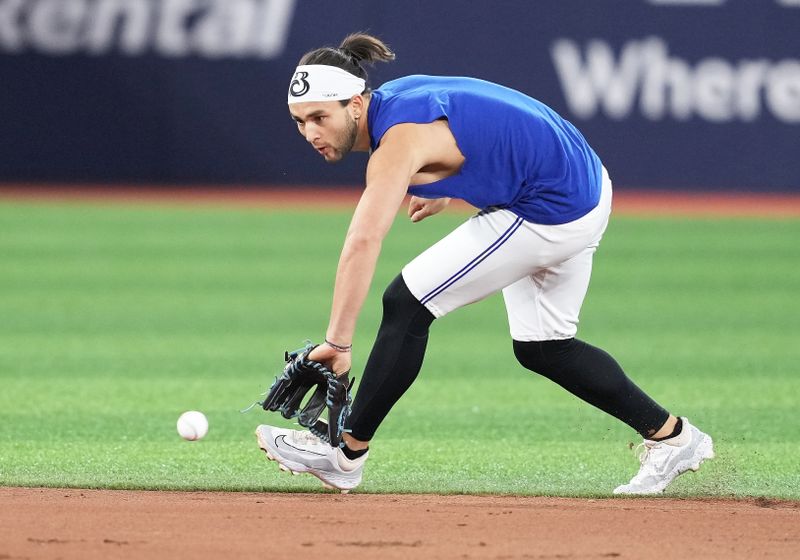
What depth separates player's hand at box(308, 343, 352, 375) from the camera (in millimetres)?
4617

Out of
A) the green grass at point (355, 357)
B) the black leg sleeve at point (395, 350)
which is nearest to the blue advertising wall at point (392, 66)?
the green grass at point (355, 357)

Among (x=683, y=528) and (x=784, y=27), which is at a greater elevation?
(x=784, y=27)

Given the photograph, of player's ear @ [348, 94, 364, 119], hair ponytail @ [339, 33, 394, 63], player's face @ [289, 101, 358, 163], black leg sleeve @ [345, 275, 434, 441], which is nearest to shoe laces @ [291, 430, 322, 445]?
black leg sleeve @ [345, 275, 434, 441]

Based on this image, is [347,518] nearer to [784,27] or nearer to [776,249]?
[776,249]

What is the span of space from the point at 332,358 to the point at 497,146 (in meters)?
0.95

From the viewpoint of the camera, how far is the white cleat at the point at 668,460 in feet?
17.6

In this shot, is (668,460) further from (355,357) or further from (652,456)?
(355,357)

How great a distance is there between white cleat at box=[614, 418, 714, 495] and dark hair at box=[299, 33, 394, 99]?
71.9 inches

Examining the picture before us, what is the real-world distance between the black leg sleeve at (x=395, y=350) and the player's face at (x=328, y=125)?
52cm

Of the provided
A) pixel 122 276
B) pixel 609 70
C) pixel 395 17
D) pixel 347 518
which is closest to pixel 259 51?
pixel 395 17

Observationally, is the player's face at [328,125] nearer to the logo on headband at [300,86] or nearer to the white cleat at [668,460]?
the logo on headband at [300,86]

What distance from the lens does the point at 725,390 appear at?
7781 millimetres

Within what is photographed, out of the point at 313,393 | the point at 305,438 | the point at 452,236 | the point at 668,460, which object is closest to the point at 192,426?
the point at 305,438

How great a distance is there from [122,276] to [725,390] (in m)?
6.34
